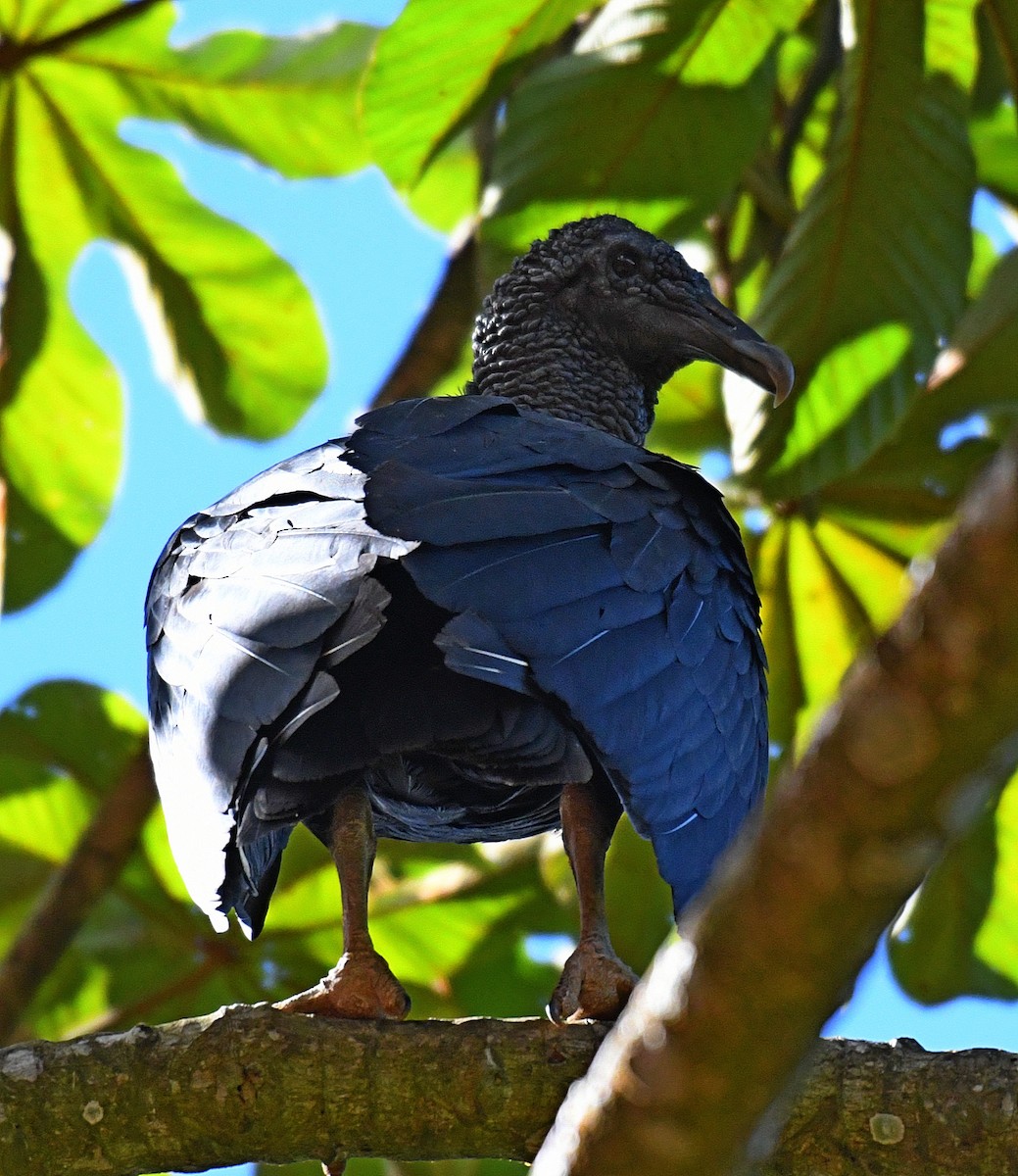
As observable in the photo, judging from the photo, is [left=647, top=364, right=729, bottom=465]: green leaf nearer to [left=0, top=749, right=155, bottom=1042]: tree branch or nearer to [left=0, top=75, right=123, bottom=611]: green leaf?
[left=0, top=75, right=123, bottom=611]: green leaf

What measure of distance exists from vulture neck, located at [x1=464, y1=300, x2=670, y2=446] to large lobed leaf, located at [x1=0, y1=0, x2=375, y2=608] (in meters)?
1.76

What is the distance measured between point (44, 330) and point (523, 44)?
1.93 meters

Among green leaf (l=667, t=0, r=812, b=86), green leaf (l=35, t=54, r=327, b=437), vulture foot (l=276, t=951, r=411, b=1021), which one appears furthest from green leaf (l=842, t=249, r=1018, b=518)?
vulture foot (l=276, t=951, r=411, b=1021)

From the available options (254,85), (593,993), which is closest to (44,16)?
(254,85)

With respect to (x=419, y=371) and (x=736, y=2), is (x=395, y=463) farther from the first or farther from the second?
(x=419, y=371)

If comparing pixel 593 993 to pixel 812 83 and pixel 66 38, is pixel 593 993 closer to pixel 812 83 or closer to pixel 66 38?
pixel 812 83

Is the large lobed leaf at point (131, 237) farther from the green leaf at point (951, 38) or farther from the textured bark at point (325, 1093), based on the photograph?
the textured bark at point (325, 1093)

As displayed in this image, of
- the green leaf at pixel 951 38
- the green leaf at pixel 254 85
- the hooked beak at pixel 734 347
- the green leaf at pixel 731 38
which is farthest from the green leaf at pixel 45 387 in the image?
the green leaf at pixel 951 38

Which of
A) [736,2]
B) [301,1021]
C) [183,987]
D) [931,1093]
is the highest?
[736,2]

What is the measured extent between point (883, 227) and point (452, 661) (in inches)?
92.7

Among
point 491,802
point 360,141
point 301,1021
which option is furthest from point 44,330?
point 301,1021

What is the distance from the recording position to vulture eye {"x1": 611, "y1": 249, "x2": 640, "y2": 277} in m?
3.98

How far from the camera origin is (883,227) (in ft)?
14.2

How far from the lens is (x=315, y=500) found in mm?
2738
